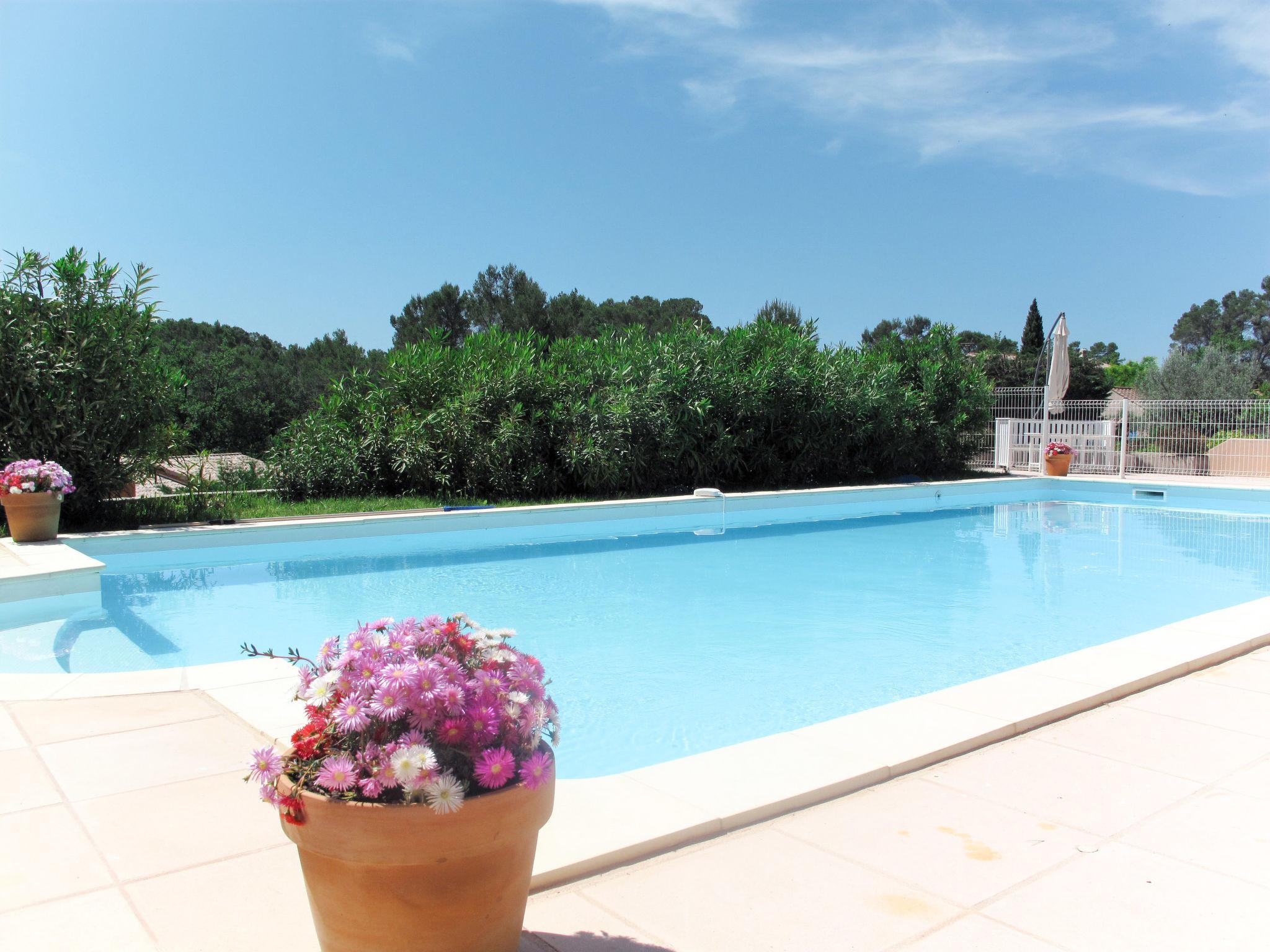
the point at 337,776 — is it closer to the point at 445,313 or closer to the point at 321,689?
the point at 321,689

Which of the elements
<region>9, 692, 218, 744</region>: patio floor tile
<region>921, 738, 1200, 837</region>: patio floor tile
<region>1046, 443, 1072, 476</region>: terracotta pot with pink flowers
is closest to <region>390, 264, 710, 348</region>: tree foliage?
<region>1046, 443, 1072, 476</region>: terracotta pot with pink flowers

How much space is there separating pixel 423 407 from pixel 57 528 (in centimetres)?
518

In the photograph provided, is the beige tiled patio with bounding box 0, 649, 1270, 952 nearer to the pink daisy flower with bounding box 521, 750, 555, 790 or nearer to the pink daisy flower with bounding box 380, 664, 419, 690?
the pink daisy flower with bounding box 521, 750, 555, 790

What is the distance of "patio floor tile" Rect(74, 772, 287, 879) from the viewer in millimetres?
2381

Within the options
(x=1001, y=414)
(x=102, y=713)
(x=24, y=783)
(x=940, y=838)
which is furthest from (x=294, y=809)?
(x=1001, y=414)

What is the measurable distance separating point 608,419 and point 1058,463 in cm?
1028

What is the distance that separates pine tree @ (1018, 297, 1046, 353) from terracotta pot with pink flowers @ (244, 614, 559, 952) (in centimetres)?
4618

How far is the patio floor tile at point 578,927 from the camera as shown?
196 cm

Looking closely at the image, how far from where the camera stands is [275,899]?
2.16 m

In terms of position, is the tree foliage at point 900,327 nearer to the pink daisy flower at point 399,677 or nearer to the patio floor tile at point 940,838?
the patio floor tile at point 940,838

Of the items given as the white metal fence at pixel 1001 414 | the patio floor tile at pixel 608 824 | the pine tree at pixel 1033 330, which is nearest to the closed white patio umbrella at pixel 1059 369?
the white metal fence at pixel 1001 414

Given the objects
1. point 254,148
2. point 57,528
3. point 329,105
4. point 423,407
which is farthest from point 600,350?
point 254,148

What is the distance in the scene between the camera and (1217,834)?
2.57 metres

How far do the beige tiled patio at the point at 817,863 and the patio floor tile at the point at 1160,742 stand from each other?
0.04ft
